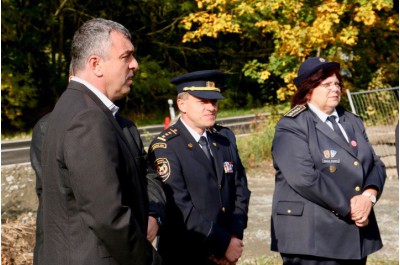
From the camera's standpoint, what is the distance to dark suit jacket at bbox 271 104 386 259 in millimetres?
3670

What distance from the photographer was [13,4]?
67.1 ft

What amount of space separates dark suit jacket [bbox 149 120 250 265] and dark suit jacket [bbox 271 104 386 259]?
12.6 inches

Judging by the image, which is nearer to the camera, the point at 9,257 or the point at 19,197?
the point at 9,257

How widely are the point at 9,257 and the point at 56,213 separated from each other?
2.69 metres

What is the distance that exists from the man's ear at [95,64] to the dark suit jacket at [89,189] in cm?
9

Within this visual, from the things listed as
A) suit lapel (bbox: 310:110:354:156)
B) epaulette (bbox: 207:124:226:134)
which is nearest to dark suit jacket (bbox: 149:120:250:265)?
epaulette (bbox: 207:124:226:134)

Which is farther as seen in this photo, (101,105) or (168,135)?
(168,135)

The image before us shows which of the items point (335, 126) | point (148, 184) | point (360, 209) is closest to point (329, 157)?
point (335, 126)

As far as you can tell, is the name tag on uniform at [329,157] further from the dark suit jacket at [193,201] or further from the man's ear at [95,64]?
the man's ear at [95,64]

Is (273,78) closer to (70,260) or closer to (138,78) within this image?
(138,78)

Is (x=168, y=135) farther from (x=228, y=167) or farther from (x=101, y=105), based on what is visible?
(x=101, y=105)

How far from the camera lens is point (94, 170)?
2219mm

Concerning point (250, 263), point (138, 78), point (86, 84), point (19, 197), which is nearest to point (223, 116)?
point (138, 78)

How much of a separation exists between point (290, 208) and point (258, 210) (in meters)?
4.42
